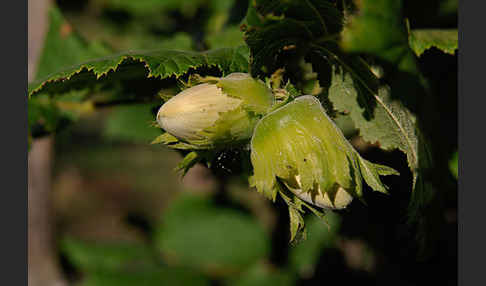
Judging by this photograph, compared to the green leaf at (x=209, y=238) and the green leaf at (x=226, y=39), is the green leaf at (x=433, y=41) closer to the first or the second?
the green leaf at (x=226, y=39)

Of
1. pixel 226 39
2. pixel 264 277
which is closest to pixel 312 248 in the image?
pixel 264 277

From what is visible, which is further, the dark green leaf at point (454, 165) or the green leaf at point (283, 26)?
the dark green leaf at point (454, 165)

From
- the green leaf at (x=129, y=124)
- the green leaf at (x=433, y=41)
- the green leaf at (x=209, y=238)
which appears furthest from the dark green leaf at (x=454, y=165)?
the green leaf at (x=209, y=238)

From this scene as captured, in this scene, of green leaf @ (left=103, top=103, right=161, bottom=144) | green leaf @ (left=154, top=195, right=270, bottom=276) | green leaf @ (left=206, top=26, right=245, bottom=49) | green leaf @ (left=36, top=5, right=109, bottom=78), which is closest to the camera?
green leaf @ (left=206, top=26, right=245, bottom=49)

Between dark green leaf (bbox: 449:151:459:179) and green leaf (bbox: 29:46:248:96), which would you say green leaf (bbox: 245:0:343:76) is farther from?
dark green leaf (bbox: 449:151:459:179)

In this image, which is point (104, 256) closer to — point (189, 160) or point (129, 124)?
point (129, 124)

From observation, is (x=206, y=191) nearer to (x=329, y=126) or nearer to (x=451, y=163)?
(x=451, y=163)

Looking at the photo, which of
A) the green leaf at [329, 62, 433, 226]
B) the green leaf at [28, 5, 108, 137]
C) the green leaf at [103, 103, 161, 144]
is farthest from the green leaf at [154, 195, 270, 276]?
the green leaf at [329, 62, 433, 226]
